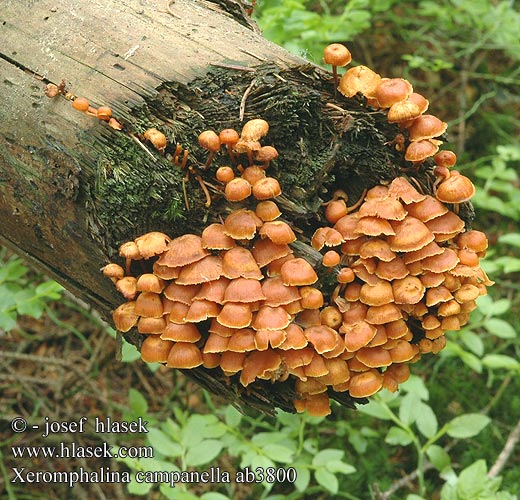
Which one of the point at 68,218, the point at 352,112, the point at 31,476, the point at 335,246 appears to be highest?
the point at 352,112

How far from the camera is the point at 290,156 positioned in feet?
10.0

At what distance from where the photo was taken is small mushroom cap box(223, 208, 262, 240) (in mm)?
2850

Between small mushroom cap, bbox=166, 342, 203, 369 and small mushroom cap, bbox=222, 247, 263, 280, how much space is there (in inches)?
15.6

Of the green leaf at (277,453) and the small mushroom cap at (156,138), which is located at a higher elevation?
the small mushroom cap at (156,138)

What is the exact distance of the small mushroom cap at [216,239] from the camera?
9.34 feet

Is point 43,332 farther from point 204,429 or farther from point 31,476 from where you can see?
point 204,429

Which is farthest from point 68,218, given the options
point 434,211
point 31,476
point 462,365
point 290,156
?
point 462,365

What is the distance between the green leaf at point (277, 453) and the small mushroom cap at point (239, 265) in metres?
1.52

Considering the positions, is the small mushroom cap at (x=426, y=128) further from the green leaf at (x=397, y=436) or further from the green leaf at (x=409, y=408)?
the green leaf at (x=397, y=436)

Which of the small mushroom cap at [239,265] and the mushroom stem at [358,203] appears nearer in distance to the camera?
the small mushroom cap at [239,265]

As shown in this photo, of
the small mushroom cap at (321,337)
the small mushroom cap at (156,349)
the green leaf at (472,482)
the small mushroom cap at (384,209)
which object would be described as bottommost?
the green leaf at (472,482)

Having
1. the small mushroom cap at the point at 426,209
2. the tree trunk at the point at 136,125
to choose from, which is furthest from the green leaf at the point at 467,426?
the small mushroom cap at the point at 426,209

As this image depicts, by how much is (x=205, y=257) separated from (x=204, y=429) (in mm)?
1703

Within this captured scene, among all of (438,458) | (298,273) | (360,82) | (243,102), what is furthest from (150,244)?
(438,458)
